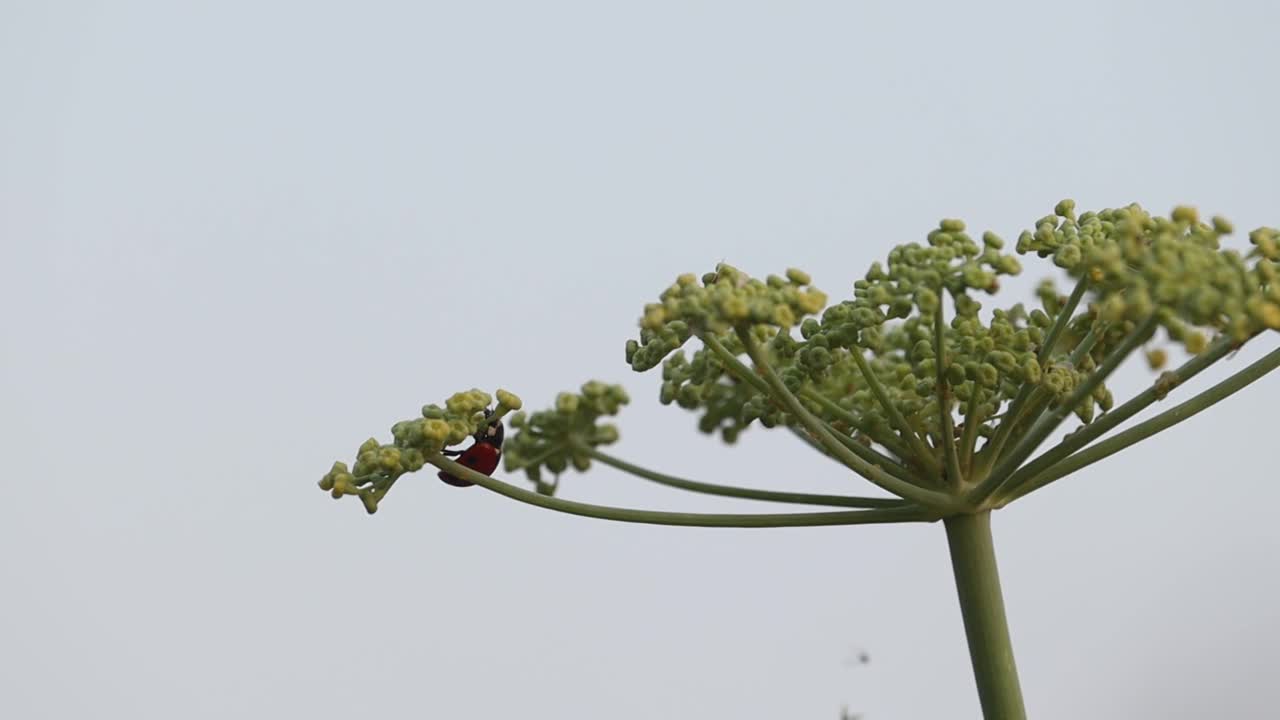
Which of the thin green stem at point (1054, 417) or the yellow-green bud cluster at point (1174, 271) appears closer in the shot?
A: the yellow-green bud cluster at point (1174, 271)

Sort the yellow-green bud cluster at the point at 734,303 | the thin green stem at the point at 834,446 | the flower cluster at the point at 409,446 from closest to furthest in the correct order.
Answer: the yellow-green bud cluster at the point at 734,303, the thin green stem at the point at 834,446, the flower cluster at the point at 409,446

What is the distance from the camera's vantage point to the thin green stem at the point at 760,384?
210 centimetres

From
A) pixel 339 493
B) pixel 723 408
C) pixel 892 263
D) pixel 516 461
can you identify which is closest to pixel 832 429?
pixel 723 408

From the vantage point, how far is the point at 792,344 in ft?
7.22

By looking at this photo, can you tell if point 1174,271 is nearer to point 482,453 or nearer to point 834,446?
point 834,446

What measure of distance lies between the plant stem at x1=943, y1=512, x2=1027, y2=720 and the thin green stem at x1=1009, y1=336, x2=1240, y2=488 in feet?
0.52

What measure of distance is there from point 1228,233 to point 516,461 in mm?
918

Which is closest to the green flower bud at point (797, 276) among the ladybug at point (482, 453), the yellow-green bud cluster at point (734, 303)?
the yellow-green bud cluster at point (734, 303)

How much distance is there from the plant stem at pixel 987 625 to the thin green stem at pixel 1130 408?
0.16 meters

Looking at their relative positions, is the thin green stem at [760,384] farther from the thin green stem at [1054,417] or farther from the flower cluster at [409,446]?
the flower cluster at [409,446]

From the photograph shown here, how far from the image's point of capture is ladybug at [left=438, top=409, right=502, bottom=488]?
2.30 meters

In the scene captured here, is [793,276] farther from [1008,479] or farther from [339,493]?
[339,493]

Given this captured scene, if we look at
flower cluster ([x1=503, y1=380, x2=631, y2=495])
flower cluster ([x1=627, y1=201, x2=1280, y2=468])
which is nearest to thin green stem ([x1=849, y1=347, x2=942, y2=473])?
flower cluster ([x1=627, y1=201, x2=1280, y2=468])

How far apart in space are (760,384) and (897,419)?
18 cm
